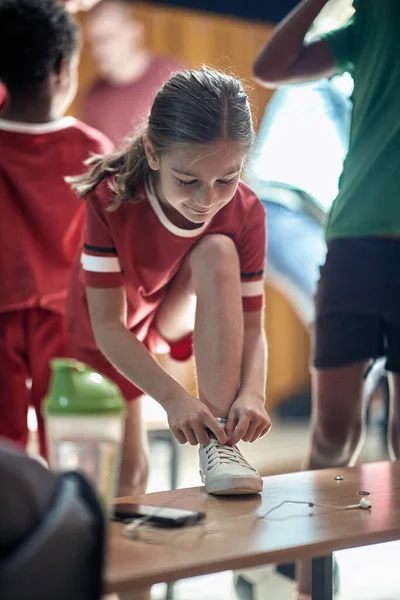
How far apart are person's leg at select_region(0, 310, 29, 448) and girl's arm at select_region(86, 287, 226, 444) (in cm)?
38

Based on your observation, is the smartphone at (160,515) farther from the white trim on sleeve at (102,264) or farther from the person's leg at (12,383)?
the person's leg at (12,383)

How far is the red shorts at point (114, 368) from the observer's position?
150cm

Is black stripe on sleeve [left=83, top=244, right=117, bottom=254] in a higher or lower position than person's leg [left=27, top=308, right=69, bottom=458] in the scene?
higher

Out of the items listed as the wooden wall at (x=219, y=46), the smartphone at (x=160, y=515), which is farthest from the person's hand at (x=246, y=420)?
the wooden wall at (x=219, y=46)

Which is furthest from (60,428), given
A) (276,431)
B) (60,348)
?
(276,431)

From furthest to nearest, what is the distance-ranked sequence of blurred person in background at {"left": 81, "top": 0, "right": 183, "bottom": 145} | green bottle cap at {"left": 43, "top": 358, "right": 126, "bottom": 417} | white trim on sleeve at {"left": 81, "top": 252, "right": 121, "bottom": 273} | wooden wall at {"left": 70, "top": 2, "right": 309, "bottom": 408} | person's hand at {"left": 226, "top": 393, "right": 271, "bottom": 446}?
wooden wall at {"left": 70, "top": 2, "right": 309, "bottom": 408}
blurred person in background at {"left": 81, "top": 0, "right": 183, "bottom": 145}
white trim on sleeve at {"left": 81, "top": 252, "right": 121, "bottom": 273}
person's hand at {"left": 226, "top": 393, "right": 271, "bottom": 446}
green bottle cap at {"left": 43, "top": 358, "right": 126, "bottom": 417}

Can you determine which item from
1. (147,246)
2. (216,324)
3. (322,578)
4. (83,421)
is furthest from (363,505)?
(147,246)

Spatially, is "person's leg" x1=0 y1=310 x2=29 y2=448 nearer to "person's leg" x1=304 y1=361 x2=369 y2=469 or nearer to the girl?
the girl

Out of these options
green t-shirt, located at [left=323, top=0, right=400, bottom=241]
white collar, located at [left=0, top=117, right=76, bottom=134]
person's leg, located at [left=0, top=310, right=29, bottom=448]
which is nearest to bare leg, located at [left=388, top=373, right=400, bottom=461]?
green t-shirt, located at [left=323, top=0, right=400, bottom=241]

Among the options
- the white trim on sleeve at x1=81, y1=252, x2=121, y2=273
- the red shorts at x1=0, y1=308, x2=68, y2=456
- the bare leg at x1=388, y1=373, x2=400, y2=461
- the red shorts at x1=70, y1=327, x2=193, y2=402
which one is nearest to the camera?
the white trim on sleeve at x1=81, y1=252, x2=121, y2=273

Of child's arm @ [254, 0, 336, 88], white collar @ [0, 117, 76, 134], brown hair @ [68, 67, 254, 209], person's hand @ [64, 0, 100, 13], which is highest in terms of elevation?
person's hand @ [64, 0, 100, 13]

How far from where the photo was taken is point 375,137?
1.58 m

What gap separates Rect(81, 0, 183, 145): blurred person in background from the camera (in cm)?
342

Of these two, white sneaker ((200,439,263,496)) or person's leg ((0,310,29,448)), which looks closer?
white sneaker ((200,439,263,496))
